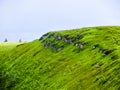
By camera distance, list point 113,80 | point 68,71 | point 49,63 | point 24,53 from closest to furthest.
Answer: point 113,80, point 68,71, point 49,63, point 24,53

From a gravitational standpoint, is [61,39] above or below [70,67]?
above

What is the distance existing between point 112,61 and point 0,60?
8848 cm

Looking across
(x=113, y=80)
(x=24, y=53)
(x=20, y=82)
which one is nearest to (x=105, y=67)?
(x=113, y=80)

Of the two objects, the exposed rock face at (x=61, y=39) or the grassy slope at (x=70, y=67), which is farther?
the exposed rock face at (x=61, y=39)

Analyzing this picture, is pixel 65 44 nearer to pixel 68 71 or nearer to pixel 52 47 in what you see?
pixel 52 47

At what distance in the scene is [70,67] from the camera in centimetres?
8519

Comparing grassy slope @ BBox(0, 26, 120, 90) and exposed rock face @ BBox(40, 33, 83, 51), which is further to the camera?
exposed rock face @ BBox(40, 33, 83, 51)

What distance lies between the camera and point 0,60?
148 meters

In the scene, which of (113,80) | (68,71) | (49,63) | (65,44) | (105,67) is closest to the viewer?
(113,80)

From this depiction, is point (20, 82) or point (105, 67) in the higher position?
point (105, 67)

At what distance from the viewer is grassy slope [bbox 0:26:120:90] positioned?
2567 inches

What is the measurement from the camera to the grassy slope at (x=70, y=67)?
65.2m

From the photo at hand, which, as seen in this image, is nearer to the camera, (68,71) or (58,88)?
(58,88)

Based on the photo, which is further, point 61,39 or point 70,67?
point 61,39
